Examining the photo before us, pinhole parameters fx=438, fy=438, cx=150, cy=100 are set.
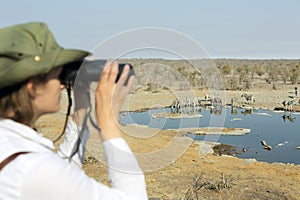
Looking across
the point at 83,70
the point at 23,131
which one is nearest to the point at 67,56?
the point at 83,70

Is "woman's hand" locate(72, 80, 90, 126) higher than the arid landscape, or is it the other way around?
"woman's hand" locate(72, 80, 90, 126)

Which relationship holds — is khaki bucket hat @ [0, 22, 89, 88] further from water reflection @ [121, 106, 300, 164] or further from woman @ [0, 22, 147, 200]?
water reflection @ [121, 106, 300, 164]

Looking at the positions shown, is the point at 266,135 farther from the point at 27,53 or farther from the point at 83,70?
the point at 27,53

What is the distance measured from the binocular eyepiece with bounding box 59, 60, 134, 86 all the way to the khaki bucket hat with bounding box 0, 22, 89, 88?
0.06 meters

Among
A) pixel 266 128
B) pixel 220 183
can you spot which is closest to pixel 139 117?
pixel 220 183

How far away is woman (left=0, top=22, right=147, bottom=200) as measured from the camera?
83 centimetres

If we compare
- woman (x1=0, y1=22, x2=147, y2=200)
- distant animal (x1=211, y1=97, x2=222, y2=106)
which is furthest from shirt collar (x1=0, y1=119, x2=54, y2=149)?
distant animal (x1=211, y1=97, x2=222, y2=106)

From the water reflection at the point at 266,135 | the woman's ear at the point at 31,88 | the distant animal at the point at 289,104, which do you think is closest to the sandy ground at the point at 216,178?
the water reflection at the point at 266,135

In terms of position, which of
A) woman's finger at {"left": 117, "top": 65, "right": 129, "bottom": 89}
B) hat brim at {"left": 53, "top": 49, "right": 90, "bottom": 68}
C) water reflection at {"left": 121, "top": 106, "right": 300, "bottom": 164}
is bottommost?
water reflection at {"left": 121, "top": 106, "right": 300, "bottom": 164}

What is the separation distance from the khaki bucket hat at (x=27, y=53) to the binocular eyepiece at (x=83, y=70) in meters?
0.06

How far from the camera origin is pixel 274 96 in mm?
19953

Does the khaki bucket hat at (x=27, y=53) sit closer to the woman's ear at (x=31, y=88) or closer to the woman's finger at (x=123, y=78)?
the woman's ear at (x=31, y=88)

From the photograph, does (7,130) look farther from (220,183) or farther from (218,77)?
(220,183)

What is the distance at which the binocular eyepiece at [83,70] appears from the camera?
1.00m
